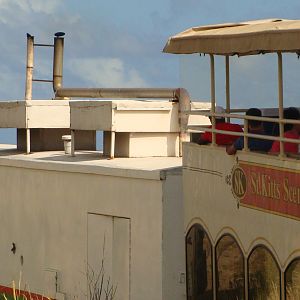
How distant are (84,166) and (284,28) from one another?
6095mm

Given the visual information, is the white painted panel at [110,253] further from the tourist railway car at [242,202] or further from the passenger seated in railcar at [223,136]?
the passenger seated in railcar at [223,136]

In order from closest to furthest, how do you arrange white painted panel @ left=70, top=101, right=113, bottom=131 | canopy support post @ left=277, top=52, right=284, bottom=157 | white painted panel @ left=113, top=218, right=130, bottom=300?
canopy support post @ left=277, top=52, right=284, bottom=157 < white painted panel @ left=113, top=218, right=130, bottom=300 < white painted panel @ left=70, top=101, right=113, bottom=131

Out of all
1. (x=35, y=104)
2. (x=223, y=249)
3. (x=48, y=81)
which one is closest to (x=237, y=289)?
(x=223, y=249)

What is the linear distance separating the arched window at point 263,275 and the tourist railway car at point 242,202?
1cm

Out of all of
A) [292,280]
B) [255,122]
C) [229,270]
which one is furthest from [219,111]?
[292,280]

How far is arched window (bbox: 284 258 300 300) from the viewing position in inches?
531

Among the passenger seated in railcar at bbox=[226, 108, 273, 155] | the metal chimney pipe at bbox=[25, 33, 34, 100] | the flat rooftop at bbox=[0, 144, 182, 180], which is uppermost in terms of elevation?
the metal chimney pipe at bbox=[25, 33, 34, 100]

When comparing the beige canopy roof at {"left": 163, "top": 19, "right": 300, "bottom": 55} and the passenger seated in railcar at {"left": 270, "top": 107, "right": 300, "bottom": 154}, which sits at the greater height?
the beige canopy roof at {"left": 163, "top": 19, "right": 300, "bottom": 55}

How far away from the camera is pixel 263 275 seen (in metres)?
14.3

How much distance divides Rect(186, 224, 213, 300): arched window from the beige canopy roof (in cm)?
248

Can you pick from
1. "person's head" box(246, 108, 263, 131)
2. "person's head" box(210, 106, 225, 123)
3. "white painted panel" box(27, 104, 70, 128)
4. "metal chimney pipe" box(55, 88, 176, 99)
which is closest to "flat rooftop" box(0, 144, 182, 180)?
"white painted panel" box(27, 104, 70, 128)

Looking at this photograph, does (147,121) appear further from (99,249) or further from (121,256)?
(121,256)

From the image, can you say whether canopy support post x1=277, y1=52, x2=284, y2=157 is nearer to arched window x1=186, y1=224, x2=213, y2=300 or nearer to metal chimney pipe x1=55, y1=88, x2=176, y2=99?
arched window x1=186, y1=224, x2=213, y2=300

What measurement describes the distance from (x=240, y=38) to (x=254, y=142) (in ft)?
4.25
